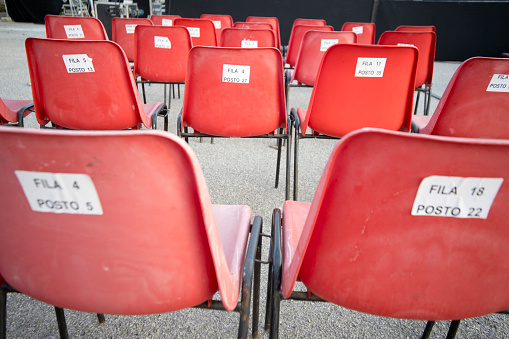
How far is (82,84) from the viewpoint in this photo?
1.66 meters

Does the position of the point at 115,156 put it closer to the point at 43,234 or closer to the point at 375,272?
the point at 43,234

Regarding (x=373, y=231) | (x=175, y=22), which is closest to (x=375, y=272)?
(x=373, y=231)

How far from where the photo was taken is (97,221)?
57cm

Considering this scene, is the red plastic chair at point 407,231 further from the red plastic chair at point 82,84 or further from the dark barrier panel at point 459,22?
the dark barrier panel at point 459,22

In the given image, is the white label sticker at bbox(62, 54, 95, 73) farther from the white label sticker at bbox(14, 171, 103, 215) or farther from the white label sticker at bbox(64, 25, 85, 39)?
the white label sticker at bbox(64, 25, 85, 39)

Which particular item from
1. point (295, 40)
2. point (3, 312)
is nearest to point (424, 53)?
point (295, 40)

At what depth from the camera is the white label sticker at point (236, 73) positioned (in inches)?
63.8

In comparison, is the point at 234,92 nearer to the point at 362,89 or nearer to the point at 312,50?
the point at 362,89

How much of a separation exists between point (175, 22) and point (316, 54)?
1698 millimetres

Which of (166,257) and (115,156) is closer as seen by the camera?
(115,156)

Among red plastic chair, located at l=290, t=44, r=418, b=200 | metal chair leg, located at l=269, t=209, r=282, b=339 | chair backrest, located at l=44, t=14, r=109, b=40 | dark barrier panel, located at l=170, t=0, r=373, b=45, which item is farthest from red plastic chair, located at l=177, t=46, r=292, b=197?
dark barrier panel, located at l=170, t=0, r=373, b=45

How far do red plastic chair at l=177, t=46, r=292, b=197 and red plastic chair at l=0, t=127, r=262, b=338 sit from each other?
3.66 ft

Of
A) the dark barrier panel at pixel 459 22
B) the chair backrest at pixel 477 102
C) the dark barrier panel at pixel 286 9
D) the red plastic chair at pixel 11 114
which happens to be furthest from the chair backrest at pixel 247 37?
the dark barrier panel at pixel 459 22

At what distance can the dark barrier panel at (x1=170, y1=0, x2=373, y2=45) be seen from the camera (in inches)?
337
